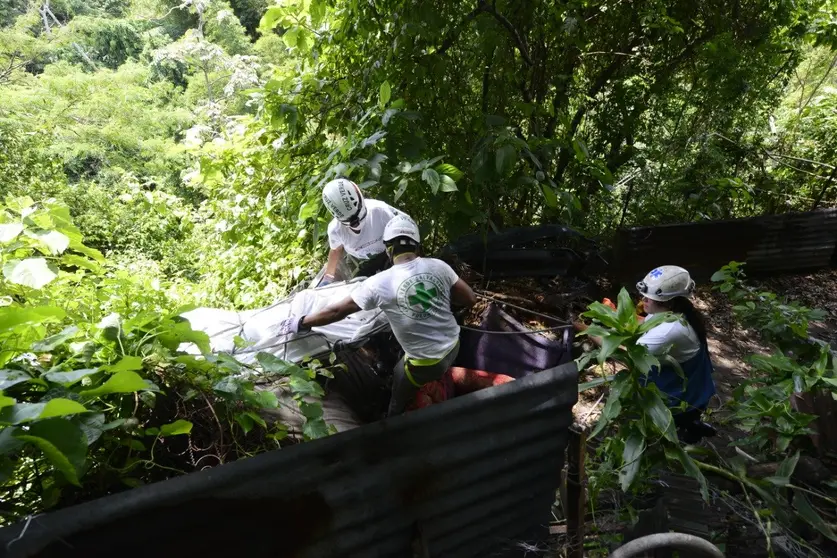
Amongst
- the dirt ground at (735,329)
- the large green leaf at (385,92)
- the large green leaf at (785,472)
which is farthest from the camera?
the dirt ground at (735,329)

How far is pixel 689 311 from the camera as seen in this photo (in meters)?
2.71

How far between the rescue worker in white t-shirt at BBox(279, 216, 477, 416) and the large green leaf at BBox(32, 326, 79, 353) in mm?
1309

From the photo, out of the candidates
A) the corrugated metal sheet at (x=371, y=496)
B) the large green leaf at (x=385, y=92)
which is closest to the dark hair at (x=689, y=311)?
the corrugated metal sheet at (x=371, y=496)

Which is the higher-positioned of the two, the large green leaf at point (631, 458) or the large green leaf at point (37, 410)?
the large green leaf at point (37, 410)

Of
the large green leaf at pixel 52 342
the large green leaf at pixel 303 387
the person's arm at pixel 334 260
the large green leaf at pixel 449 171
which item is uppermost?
the large green leaf at pixel 52 342

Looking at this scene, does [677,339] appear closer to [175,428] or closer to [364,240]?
[364,240]

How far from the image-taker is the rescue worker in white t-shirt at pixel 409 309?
261 centimetres

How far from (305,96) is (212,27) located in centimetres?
1894

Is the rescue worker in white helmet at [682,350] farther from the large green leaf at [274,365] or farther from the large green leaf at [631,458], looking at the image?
the large green leaf at [274,365]

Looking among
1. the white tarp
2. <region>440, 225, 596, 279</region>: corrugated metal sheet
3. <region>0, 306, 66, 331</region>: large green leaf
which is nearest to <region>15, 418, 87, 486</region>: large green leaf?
<region>0, 306, 66, 331</region>: large green leaf

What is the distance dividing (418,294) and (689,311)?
1492mm

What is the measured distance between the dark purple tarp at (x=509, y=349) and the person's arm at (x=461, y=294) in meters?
0.26

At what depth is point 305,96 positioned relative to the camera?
394cm

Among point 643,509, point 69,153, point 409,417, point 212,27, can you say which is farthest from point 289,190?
point 212,27
